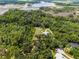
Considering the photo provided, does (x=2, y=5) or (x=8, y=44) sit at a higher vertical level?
(x=8, y=44)

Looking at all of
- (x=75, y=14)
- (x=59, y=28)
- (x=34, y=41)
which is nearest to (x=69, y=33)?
(x=59, y=28)

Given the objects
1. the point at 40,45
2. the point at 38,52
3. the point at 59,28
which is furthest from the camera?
the point at 59,28

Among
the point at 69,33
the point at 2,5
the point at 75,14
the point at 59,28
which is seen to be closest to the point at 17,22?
the point at 59,28

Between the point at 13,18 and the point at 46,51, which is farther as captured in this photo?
the point at 13,18

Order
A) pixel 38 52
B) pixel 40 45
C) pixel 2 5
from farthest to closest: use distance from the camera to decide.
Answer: pixel 2 5 → pixel 40 45 → pixel 38 52

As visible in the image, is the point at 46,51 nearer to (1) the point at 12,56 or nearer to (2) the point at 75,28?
(1) the point at 12,56

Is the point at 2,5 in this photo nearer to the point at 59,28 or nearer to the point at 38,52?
the point at 59,28
